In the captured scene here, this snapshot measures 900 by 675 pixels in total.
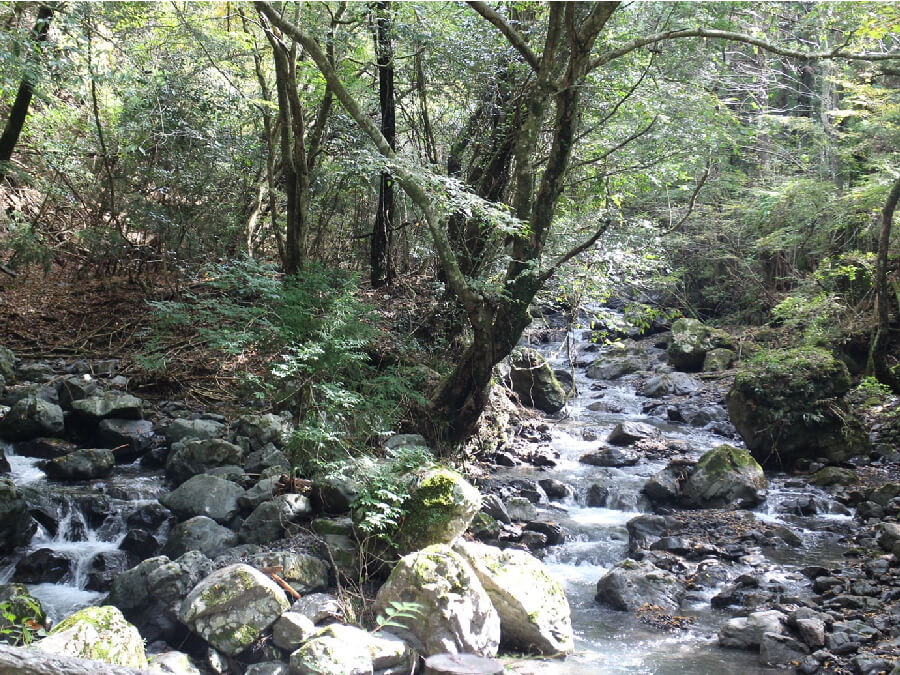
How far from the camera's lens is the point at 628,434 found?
10.1m

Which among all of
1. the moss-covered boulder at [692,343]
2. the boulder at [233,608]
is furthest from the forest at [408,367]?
the moss-covered boulder at [692,343]

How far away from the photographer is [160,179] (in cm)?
890

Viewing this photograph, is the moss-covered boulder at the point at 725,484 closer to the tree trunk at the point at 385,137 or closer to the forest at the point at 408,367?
the forest at the point at 408,367

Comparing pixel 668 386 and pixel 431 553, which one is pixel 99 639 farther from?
pixel 668 386

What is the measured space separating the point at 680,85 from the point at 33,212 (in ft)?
29.8

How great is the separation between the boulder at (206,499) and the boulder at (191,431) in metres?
1.23

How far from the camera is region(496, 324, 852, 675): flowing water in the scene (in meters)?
4.62

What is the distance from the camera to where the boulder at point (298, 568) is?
449cm

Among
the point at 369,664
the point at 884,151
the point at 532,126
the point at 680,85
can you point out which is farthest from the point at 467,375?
the point at 884,151

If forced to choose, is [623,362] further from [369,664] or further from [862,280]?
[369,664]

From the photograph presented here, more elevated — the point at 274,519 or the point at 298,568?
the point at 274,519

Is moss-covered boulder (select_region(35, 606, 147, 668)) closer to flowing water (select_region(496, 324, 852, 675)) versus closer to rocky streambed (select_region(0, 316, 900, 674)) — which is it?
rocky streambed (select_region(0, 316, 900, 674))

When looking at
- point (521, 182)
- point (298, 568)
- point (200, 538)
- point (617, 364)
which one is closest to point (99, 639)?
point (298, 568)

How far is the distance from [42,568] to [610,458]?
6.83 meters
